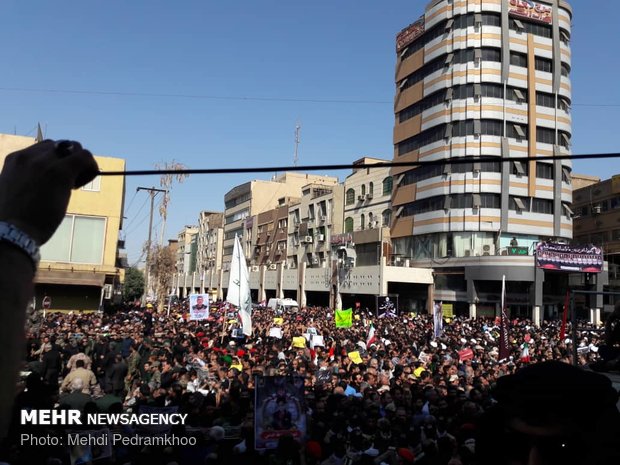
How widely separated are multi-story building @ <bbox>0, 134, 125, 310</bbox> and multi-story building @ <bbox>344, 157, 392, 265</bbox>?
25.0 m

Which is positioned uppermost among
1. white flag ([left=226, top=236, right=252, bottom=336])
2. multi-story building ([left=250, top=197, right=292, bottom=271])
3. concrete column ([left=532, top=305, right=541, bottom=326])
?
multi-story building ([left=250, top=197, right=292, bottom=271])

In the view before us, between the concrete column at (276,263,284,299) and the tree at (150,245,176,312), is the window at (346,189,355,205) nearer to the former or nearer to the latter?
the concrete column at (276,263,284,299)

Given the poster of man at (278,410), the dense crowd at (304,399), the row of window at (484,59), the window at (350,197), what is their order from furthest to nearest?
the window at (350,197) < the row of window at (484,59) < the poster of man at (278,410) < the dense crowd at (304,399)

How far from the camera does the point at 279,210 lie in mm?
66688

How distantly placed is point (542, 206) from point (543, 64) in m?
12.5

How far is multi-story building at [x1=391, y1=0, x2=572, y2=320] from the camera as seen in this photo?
41438mm

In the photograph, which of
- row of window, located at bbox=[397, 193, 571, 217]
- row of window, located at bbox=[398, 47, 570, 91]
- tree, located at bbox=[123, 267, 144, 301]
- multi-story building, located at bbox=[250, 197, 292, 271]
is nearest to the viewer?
row of window, located at bbox=[397, 193, 571, 217]

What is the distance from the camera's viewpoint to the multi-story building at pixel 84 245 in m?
26.7

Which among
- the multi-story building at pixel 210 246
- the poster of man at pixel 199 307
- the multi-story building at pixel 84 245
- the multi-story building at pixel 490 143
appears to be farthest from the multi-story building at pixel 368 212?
the multi-story building at pixel 210 246

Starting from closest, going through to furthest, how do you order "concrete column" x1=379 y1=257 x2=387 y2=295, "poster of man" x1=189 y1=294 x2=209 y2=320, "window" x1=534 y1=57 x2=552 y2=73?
"poster of man" x1=189 y1=294 x2=209 y2=320, "concrete column" x1=379 y1=257 x2=387 y2=295, "window" x1=534 y1=57 x2=552 y2=73

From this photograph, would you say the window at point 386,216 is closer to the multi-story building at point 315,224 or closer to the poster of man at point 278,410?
the multi-story building at point 315,224

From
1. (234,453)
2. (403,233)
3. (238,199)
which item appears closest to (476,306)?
(403,233)

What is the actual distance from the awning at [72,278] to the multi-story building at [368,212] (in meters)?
26.0

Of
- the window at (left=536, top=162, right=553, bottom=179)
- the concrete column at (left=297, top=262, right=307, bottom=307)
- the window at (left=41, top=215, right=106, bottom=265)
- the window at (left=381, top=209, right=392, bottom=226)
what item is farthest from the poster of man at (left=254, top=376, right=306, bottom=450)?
the concrete column at (left=297, top=262, right=307, bottom=307)
